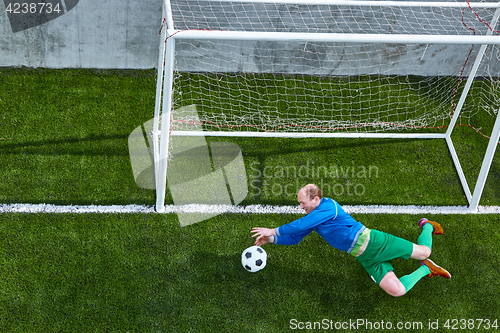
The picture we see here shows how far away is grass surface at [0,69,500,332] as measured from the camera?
389 cm

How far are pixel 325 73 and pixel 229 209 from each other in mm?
2524

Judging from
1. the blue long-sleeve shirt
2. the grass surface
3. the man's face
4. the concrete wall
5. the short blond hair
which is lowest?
the grass surface

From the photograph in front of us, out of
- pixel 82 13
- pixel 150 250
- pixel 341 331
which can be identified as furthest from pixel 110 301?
pixel 82 13

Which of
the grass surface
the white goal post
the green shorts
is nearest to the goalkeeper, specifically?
the green shorts

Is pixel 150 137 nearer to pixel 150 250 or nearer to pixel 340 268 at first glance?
pixel 150 250

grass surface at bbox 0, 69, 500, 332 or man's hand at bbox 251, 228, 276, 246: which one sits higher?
man's hand at bbox 251, 228, 276, 246

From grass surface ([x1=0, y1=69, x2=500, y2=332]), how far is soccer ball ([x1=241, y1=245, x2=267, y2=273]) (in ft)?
0.59

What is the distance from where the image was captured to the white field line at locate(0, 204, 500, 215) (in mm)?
4359

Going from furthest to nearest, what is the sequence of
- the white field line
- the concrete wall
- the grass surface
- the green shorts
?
the concrete wall < the white field line < the grass surface < the green shorts

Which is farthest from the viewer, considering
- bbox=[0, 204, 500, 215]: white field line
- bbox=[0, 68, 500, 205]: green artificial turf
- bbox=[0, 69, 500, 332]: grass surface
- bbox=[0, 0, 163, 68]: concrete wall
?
bbox=[0, 0, 163, 68]: concrete wall

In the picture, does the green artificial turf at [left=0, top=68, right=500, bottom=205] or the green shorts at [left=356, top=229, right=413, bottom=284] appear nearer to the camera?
the green shorts at [left=356, top=229, right=413, bottom=284]

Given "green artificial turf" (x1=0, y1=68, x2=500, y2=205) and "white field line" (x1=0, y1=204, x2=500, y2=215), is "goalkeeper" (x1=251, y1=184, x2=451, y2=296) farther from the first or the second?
"green artificial turf" (x1=0, y1=68, x2=500, y2=205)

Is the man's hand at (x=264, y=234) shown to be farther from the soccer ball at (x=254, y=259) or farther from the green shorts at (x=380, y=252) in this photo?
the green shorts at (x=380, y=252)

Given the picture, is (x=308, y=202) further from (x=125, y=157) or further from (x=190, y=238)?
(x=125, y=157)
